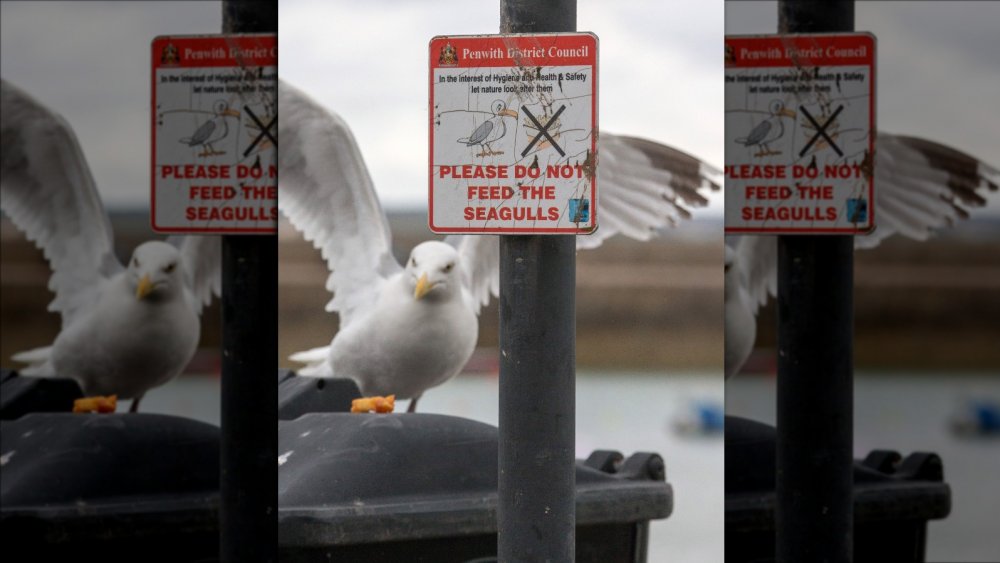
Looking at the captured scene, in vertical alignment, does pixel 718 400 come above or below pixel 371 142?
below

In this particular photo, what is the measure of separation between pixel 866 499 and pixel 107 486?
2.08m

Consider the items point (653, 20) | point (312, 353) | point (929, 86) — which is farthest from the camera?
point (929, 86)

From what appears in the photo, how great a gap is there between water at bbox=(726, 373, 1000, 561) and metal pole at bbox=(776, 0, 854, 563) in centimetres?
7

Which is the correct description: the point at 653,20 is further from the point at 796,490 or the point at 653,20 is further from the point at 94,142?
the point at 94,142

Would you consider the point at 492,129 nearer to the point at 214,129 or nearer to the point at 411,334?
the point at 411,334

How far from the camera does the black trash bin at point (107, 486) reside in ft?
11.1

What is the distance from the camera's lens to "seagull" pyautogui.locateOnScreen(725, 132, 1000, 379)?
3598 millimetres

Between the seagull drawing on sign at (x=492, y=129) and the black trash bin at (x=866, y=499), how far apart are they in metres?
1.72

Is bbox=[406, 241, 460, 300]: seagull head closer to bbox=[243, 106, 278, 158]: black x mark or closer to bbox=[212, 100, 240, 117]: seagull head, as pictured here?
bbox=[243, 106, 278, 158]: black x mark

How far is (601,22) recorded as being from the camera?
3102mm

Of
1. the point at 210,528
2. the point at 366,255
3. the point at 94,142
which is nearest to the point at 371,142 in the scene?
the point at 366,255

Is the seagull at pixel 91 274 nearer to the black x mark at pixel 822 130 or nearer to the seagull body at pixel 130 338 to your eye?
the seagull body at pixel 130 338

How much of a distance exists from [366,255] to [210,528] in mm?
956

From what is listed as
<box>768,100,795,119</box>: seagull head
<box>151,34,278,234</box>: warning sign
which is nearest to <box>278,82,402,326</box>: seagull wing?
<box>151,34,278,234</box>: warning sign
